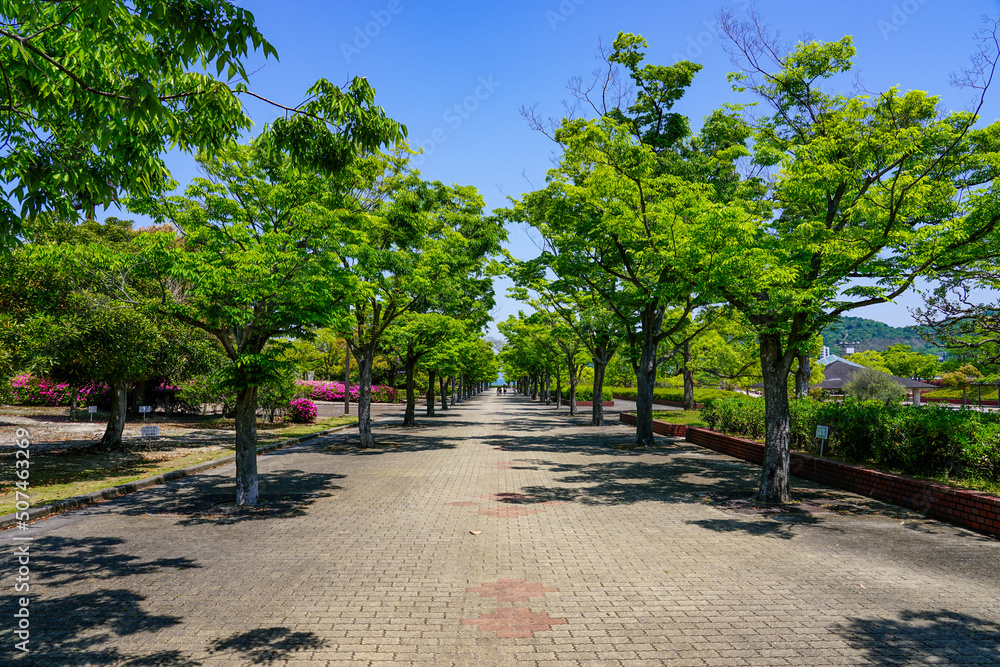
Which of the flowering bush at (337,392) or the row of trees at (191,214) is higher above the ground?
the row of trees at (191,214)

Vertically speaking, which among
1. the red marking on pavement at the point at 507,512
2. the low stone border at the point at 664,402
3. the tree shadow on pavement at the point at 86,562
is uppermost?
the tree shadow on pavement at the point at 86,562

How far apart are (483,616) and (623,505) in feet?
17.2

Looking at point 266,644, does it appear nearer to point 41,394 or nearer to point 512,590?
point 512,590

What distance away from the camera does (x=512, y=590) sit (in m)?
5.46

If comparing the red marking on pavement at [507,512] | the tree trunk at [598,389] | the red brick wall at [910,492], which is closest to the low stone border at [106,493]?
the red marking on pavement at [507,512]

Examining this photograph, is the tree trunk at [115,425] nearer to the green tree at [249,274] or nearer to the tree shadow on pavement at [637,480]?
the green tree at [249,274]

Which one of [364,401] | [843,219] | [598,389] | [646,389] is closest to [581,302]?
[598,389]

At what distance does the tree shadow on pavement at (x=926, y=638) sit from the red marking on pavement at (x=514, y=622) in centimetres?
247

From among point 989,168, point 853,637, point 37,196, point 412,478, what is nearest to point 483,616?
point 853,637

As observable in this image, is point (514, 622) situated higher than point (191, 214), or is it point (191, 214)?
point (191, 214)

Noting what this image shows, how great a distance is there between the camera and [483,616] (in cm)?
482

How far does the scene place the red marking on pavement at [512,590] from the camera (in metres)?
5.28

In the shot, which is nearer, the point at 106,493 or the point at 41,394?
the point at 106,493

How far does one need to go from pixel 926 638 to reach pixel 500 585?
3.72 m
